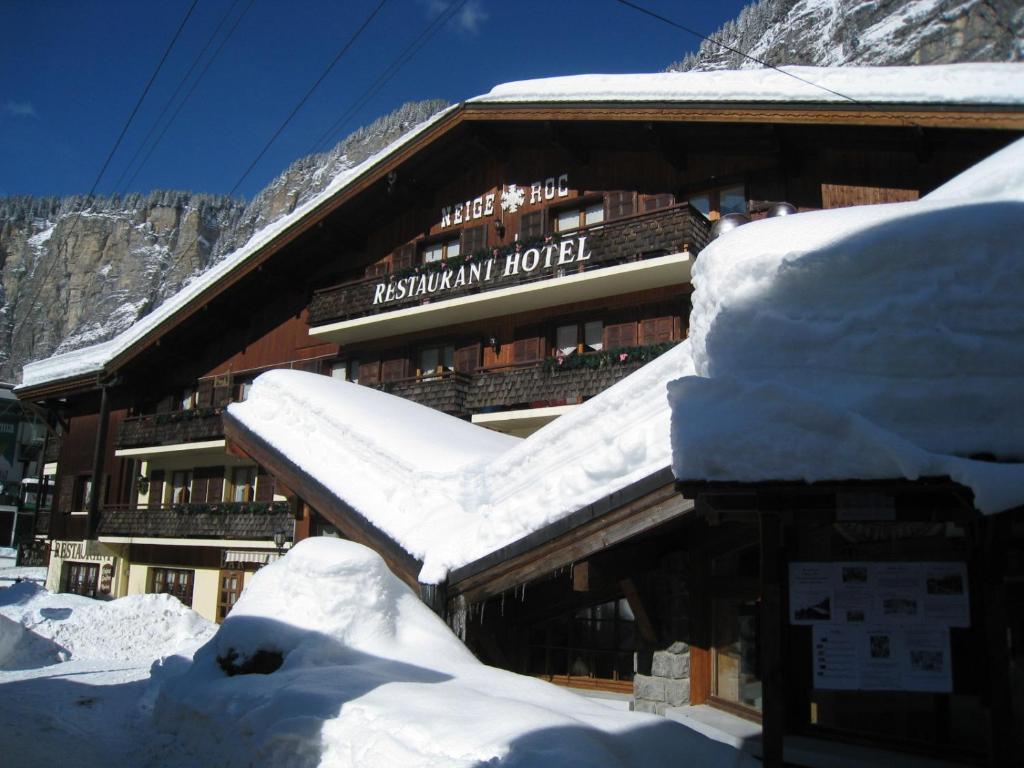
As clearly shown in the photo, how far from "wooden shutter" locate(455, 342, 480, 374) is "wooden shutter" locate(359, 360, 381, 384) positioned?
8.42ft

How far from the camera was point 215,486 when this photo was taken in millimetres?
23578

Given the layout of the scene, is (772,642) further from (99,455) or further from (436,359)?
(99,455)

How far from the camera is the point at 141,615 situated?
604 inches

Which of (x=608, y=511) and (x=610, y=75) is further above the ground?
(x=610, y=75)

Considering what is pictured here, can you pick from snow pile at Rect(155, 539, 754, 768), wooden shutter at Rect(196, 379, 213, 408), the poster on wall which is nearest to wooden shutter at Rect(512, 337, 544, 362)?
snow pile at Rect(155, 539, 754, 768)

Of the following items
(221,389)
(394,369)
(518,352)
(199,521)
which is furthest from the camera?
(221,389)

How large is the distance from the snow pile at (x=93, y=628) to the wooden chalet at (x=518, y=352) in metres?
3.63

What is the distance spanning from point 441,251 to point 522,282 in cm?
409

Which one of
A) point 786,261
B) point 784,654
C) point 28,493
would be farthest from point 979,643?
point 28,493

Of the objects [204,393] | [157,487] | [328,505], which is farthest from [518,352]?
[157,487]

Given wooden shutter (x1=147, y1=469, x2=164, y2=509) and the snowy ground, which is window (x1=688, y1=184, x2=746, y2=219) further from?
wooden shutter (x1=147, y1=469, x2=164, y2=509)

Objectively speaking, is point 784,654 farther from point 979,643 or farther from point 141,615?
point 141,615

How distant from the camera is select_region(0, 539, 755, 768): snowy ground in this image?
5.21 meters

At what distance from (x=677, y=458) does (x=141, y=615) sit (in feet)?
44.5
